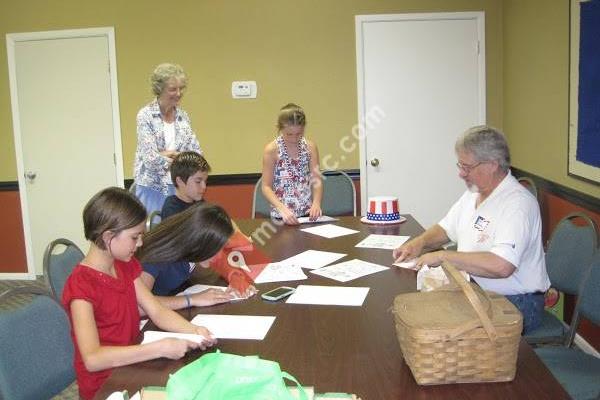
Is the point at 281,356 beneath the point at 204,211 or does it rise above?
beneath

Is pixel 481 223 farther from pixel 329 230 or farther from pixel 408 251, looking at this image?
pixel 329 230

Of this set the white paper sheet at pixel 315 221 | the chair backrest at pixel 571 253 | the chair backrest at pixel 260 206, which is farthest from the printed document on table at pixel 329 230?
the chair backrest at pixel 571 253

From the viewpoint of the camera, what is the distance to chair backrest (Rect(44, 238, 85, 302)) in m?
2.16

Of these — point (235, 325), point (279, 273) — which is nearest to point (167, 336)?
point (235, 325)

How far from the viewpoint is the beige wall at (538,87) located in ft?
11.4

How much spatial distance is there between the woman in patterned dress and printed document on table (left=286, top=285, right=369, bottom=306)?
1.36 metres

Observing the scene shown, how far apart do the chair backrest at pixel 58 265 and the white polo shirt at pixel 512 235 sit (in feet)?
5.03

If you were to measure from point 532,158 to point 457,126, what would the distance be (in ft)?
2.68

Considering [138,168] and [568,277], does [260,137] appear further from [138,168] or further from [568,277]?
[568,277]

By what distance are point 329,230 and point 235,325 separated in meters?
1.34

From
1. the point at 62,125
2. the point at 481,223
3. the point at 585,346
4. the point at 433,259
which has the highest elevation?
the point at 62,125

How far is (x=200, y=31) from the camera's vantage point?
480 cm

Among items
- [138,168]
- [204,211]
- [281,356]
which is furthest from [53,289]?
[138,168]

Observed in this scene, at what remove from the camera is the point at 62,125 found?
504 cm
